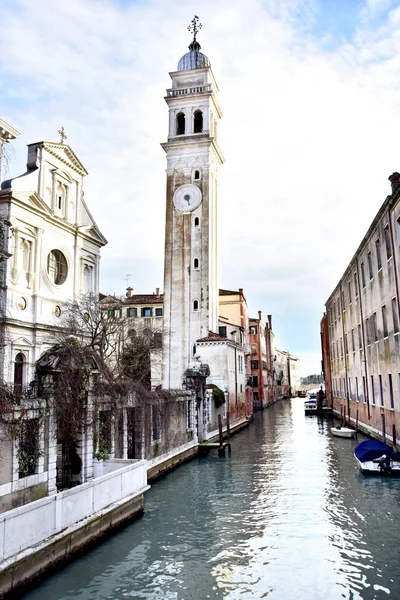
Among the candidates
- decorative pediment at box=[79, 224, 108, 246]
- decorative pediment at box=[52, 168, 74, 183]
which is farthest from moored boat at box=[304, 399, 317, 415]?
decorative pediment at box=[52, 168, 74, 183]

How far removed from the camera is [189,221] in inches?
1380

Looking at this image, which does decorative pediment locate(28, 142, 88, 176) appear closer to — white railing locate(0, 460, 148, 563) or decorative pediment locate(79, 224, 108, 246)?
decorative pediment locate(79, 224, 108, 246)

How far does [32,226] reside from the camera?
73.9 ft

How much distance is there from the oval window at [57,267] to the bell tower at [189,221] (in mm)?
10763

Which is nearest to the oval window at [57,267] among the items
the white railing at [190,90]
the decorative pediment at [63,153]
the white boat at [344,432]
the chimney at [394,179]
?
the decorative pediment at [63,153]

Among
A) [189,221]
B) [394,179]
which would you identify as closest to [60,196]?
[189,221]

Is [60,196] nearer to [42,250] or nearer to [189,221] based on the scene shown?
[42,250]

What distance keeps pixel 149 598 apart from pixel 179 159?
3193 cm

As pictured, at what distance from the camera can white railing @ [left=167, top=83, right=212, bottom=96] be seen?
36969 millimetres

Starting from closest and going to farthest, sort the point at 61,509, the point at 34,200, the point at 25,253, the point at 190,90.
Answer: the point at 61,509 < the point at 25,253 < the point at 34,200 < the point at 190,90

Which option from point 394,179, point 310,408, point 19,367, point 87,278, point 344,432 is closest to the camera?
point 394,179

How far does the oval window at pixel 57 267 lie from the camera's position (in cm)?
2392

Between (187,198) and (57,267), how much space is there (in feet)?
44.4

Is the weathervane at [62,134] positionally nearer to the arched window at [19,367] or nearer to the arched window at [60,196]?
the arched window at [60,196]
